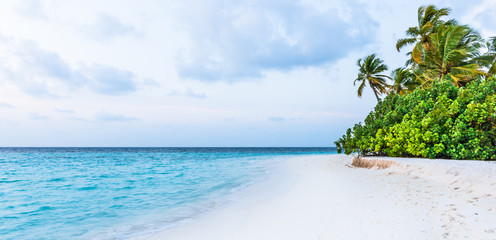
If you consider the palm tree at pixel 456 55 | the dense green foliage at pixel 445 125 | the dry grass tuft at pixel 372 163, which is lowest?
the dry grass tuft at pixel 372 163

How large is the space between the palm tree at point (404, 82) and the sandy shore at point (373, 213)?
19.4m

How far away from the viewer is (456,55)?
15.8 meters

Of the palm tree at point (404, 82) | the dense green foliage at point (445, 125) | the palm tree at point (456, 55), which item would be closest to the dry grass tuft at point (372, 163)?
the dense green foliage at point (445, 125)

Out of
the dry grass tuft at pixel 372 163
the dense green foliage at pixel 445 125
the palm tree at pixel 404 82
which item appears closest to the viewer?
the dense green foliage at pixel 445 125

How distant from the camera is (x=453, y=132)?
30.4ft

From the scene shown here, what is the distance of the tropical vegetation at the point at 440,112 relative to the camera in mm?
8914

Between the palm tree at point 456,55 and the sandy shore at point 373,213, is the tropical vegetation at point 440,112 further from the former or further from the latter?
the sandy shore at point 373,213

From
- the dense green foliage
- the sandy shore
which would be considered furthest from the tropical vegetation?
the sandy shore

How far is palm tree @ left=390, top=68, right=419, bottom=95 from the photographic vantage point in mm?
23391

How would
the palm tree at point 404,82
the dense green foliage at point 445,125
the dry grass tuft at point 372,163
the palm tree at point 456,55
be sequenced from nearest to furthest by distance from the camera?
the dense green foliage at point 445,125 < the dry grass tuft at point 372,163 < the palm tree at point 456,55 < the palm tree at point 404,82

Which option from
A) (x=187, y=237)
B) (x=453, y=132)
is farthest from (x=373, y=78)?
(x=187, y=237)

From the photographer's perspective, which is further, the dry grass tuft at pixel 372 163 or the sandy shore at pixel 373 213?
the dry grass tuft at pixel 372 163

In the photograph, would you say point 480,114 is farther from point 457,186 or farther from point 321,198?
point 321,198

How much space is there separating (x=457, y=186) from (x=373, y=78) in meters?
21.9
